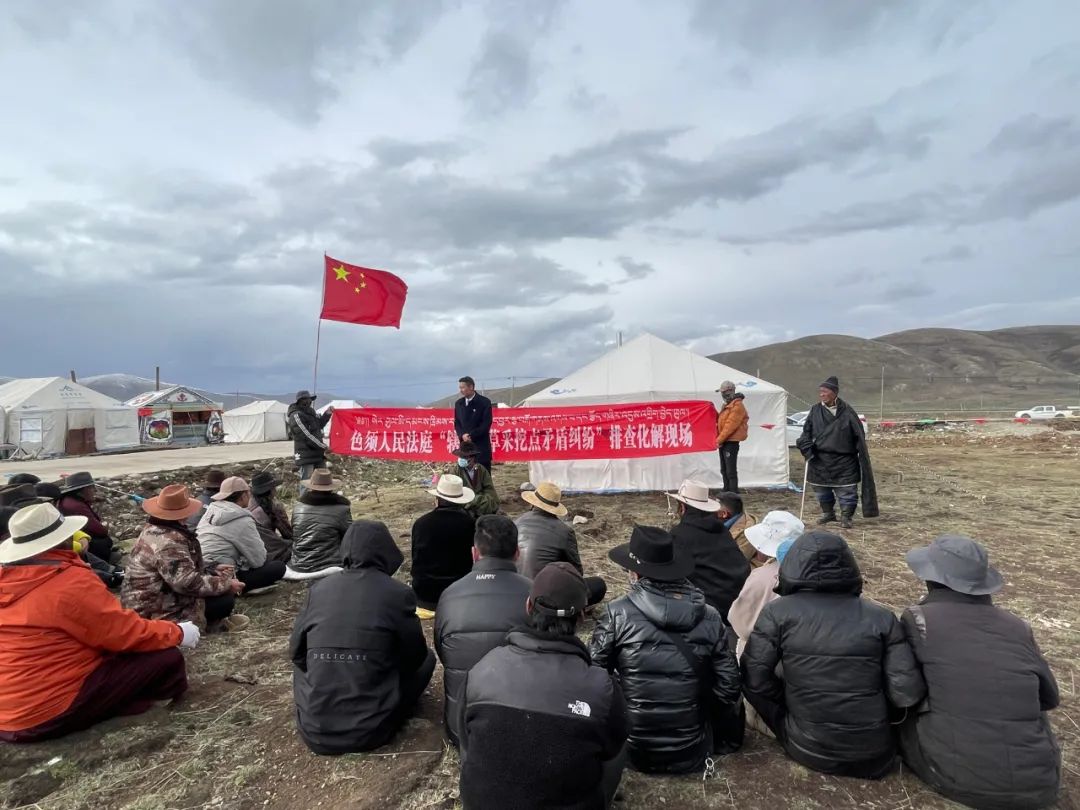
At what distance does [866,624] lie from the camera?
2758 millimetres

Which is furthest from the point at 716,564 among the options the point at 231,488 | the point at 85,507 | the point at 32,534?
the point at 85,507

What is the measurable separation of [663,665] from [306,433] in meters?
7.54

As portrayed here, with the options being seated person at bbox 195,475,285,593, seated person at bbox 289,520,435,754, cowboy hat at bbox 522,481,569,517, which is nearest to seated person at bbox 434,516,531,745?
seated person at bbox 289,520,435,754

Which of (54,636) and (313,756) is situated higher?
(54,636)

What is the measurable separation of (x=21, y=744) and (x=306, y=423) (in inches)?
240

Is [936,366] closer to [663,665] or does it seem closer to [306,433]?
[306,433]

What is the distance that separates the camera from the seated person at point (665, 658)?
112 inches

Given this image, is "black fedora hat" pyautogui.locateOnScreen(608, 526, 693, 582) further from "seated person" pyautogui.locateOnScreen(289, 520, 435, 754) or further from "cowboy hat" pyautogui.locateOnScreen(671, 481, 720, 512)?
"cowboy hat" pyautogui.locateOnScreen(671, 481, 720, 512)

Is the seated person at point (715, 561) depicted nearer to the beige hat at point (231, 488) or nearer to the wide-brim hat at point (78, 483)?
the beige hat at point (231, 488)

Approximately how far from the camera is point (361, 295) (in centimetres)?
1072

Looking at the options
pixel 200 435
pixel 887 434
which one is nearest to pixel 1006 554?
pixel 887 434

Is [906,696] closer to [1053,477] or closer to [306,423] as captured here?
[306,423]

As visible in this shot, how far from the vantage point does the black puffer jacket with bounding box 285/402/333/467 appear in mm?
9148

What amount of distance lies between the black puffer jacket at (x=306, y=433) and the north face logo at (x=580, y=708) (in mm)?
7856
